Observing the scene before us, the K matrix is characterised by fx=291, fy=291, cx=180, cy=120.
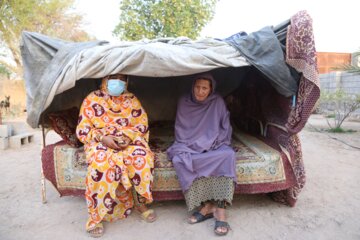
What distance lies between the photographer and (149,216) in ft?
9.18

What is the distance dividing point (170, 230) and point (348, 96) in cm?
698

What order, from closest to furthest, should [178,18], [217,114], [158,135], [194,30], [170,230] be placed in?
1. [170,230]
2. [217,114]
3. [158,135]
4. [178,18]
5. [194,30]

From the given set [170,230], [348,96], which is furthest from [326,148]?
[170,230]

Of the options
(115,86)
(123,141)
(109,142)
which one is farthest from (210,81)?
(109,142)

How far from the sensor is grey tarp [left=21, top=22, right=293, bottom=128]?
8.82 ft

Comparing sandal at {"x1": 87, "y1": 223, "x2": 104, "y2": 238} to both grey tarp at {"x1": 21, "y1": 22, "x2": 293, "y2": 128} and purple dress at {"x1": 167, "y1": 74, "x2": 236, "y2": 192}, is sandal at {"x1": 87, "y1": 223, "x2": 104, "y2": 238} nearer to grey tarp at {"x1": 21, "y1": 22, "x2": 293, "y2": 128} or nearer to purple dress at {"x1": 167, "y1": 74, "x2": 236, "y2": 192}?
purple dress at {"x1": 167, "y1": 74, "x2": 236, "y2": 192}

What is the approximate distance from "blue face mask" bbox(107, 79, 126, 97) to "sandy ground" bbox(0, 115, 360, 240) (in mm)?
1244

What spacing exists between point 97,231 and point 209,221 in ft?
3.39

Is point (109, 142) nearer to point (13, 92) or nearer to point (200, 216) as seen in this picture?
point (200, 216)

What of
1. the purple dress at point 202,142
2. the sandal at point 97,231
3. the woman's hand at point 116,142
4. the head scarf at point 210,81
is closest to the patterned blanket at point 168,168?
the purple dress at point 202,142

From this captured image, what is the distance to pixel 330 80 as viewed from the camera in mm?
11078

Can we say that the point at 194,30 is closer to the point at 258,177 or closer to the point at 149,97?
the point at 149,97

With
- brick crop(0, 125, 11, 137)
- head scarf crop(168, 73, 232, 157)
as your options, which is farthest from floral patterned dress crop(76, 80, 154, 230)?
brick crop(0, 125, 11, 137)

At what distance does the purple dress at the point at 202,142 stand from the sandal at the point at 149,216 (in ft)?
1.34
